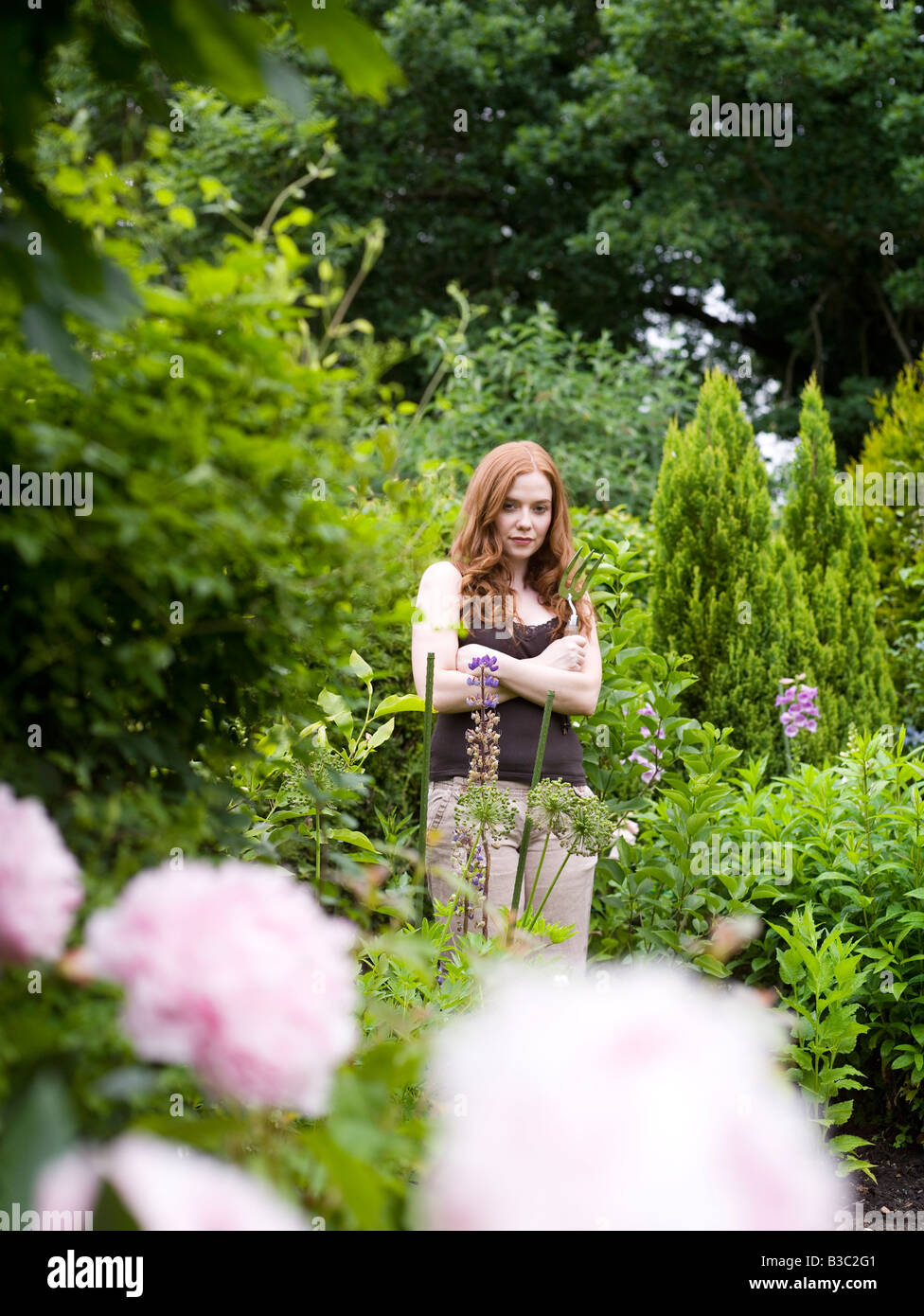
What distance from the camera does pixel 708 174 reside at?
1219 cm

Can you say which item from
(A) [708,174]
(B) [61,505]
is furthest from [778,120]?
(B) [61,505]

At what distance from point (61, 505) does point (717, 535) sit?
5520 millimetres

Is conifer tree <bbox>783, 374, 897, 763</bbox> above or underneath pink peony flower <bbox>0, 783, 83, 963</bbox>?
above

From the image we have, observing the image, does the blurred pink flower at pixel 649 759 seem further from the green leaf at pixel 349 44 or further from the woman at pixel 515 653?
the green leaf at pixel 349 44

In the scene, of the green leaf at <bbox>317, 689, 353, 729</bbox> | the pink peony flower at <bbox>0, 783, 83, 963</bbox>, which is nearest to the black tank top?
the green leaf at <bbox>317, 689, 353, 729</bbox>

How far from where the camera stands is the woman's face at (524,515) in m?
3.08

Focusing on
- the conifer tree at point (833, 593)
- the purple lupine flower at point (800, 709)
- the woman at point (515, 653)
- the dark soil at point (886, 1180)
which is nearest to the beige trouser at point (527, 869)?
the woman at point (515, 653)

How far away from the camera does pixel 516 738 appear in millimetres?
2932

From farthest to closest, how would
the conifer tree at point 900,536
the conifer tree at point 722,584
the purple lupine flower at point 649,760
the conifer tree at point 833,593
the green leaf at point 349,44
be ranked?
the conifer tree at point 900,536, the conifer tree at point 833,593, the conifer tree at point 722,584, the purple lupine flower at point 649,760, the green leaf at point 349,44

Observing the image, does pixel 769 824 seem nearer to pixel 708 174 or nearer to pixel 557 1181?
pixel 557 1181

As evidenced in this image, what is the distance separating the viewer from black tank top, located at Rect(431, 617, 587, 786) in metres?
2.92

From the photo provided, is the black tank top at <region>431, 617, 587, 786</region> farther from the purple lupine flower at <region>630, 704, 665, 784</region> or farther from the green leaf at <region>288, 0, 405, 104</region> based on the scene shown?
the green leaf at <region>288, 0, 405, 104</region>

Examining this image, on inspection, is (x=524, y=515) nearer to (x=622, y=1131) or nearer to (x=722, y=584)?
(x=622, y=1131)
